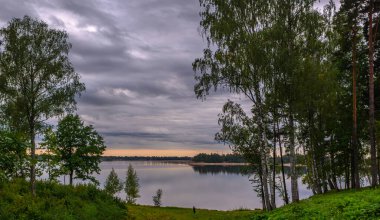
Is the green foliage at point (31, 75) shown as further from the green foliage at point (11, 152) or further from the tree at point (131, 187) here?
the tree at point (131, 187)

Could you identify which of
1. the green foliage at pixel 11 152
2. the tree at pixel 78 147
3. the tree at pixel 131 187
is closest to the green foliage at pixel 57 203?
the green foliage at pixel 11 152

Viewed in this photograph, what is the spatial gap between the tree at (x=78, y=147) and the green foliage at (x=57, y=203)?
13.8 m

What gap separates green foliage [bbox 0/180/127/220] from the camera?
59.6 ft

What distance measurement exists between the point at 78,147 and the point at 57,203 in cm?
2205

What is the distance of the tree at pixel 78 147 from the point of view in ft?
137

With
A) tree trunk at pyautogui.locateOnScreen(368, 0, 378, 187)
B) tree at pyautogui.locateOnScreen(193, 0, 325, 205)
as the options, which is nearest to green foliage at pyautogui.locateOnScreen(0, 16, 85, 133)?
tree at pyautogui.locateOnScreen(193, 0, 325, 205)

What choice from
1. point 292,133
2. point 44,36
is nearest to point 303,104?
point 292,133

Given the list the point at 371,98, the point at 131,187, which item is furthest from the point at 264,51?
the point at 131,187

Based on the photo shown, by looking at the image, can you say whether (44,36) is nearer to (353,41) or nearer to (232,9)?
(232,9)

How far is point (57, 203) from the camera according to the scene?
70.4ft

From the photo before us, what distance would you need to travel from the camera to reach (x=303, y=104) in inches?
1031

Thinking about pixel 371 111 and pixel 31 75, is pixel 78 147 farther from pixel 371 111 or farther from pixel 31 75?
pixel 371 111

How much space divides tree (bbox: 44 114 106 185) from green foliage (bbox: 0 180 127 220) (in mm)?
13758

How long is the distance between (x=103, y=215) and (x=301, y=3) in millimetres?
22819
